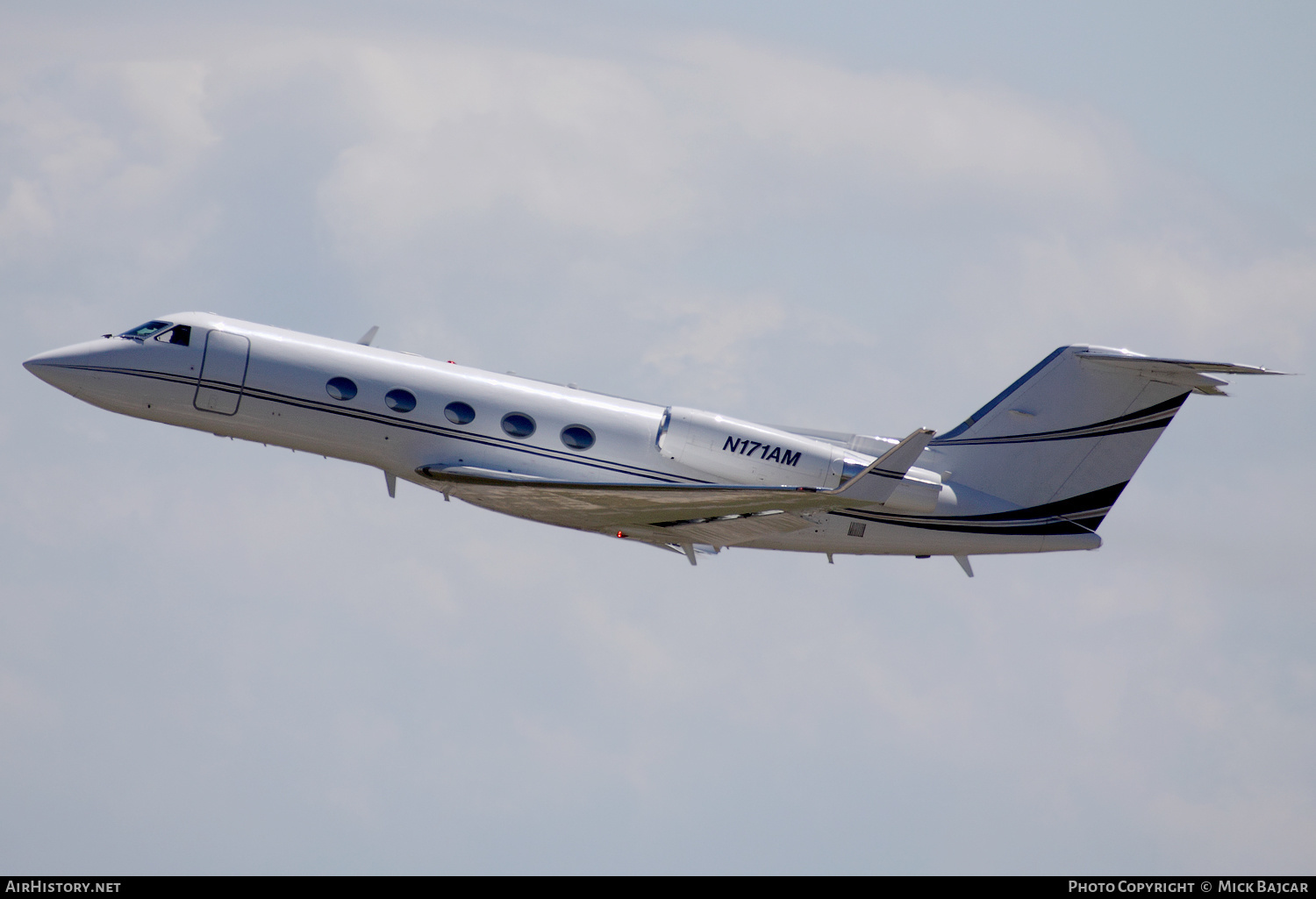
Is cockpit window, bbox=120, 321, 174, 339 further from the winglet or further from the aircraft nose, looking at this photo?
the winglet

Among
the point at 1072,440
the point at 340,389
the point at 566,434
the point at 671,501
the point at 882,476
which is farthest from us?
the point at 1072,440

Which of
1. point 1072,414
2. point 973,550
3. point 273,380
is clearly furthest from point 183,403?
point 1072,414

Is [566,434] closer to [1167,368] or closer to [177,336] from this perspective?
[177,336]

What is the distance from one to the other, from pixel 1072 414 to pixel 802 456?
5414mm

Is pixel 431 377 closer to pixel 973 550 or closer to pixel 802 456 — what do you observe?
pixel 802 456

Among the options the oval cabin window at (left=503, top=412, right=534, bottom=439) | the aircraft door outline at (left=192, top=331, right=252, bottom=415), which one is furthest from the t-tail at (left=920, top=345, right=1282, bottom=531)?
the aircraft door outline at (left=192, top=331, right=252, bottom=415)

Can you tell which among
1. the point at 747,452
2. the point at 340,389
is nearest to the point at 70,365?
the point at 340,389

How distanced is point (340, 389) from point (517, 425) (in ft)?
10.1

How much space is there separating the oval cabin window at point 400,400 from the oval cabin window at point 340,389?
58 centimetres

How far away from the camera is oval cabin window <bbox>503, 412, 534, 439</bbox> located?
898 inches

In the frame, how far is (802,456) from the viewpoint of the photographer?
74.9 feet

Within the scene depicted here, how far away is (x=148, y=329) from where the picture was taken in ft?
75.8

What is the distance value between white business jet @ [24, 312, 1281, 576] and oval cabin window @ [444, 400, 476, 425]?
0.02 metres

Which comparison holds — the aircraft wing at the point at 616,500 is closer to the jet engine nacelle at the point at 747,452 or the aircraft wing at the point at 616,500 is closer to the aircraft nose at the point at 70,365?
the jet engine nacelle at the point at 747,452
